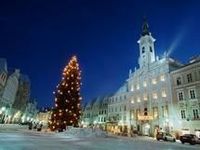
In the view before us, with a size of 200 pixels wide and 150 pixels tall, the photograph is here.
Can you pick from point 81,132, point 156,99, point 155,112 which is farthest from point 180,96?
point 81,132

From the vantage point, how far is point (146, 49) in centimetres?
6322

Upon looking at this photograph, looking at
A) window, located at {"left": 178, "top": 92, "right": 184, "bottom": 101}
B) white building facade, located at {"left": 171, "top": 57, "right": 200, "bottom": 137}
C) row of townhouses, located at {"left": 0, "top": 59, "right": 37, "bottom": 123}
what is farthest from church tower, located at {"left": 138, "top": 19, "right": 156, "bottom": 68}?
row of townhouses, located at {"left": 0, "top": 59, "right": 37, "bottom": 123}

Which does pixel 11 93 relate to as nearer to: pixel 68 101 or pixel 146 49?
pixel 68 101

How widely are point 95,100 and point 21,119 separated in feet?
120

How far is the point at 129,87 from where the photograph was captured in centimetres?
6150

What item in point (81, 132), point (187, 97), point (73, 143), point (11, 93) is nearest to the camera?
point (73, 143)

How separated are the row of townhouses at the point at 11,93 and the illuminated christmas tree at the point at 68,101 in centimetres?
2952

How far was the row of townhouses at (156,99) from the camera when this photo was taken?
4341cm

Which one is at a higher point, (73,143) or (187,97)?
(187,97)

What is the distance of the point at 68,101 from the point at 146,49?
34.4m

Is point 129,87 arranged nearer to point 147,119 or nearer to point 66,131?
point 147,119

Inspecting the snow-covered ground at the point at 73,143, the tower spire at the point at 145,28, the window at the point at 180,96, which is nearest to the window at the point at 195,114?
the window at the point at 180,96

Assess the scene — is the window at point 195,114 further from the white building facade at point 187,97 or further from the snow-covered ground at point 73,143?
the snow-covered ground at point 73,143

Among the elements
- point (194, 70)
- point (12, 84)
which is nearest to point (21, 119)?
point (12, 84)
